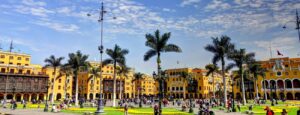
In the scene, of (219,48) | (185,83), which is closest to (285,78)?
(185,83)

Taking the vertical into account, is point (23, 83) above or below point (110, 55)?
below

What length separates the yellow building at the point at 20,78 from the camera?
75812 mm

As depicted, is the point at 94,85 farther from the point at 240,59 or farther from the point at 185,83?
the point at 240,59

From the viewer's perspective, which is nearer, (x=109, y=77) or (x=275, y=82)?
(x=275, y=82)

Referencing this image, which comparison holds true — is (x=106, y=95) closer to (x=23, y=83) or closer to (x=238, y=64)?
(x=23, y=83)

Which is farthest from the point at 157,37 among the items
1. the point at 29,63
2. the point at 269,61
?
the point at 269,61


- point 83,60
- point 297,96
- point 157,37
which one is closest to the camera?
point 157,37

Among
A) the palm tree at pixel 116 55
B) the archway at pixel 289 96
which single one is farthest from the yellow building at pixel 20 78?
the archway at pixel 289 96

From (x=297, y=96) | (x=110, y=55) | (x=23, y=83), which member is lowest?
(x=297, y=96)

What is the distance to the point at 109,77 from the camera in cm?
11419

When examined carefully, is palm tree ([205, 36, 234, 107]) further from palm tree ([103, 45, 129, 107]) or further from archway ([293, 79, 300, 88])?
archway ([293, 79, 300, 88])

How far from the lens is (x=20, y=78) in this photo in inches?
3118

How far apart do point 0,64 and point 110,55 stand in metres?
47.0

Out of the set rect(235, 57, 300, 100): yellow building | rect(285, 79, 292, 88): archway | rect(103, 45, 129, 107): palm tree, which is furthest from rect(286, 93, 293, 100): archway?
rect(103, 45, 129, 107): palm tree
